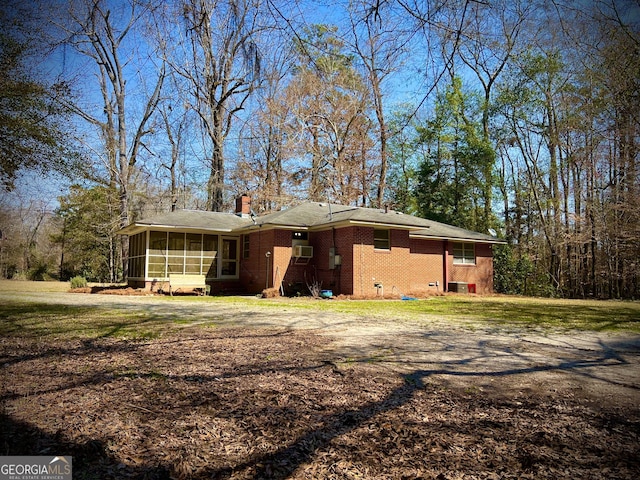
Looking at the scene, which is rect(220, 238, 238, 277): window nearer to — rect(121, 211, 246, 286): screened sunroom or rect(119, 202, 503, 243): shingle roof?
rect(121, 211, 246, 286): screened sunroom

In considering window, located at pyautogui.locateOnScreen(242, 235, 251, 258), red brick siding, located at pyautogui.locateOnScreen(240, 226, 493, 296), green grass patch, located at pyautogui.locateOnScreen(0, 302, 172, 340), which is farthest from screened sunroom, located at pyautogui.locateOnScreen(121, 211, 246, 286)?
green grass patch, located at pyautogui.locateOnScreen(0, 302, 172, 340)

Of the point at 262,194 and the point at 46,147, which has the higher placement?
the point at 262,194

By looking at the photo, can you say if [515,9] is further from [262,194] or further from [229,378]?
[262,194]

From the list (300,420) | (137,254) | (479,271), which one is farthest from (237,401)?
(479,271)

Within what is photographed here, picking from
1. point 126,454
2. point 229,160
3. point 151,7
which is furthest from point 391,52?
point 229,160

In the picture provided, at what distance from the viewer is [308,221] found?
18.7 metres

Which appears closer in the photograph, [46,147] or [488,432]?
[488,432]

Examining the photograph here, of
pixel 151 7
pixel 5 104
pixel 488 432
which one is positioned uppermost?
pixel 151 7

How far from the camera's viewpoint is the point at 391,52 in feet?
13.3

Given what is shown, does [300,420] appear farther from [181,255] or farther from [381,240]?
[181,255]

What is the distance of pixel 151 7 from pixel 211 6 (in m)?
0.58

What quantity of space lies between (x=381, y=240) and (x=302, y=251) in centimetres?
343

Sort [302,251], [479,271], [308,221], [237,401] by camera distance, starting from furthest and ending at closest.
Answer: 1. [479,271]
2. [308,221]
3. [302,251]
4. [237,401]

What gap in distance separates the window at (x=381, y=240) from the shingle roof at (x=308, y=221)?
23.2 inches
